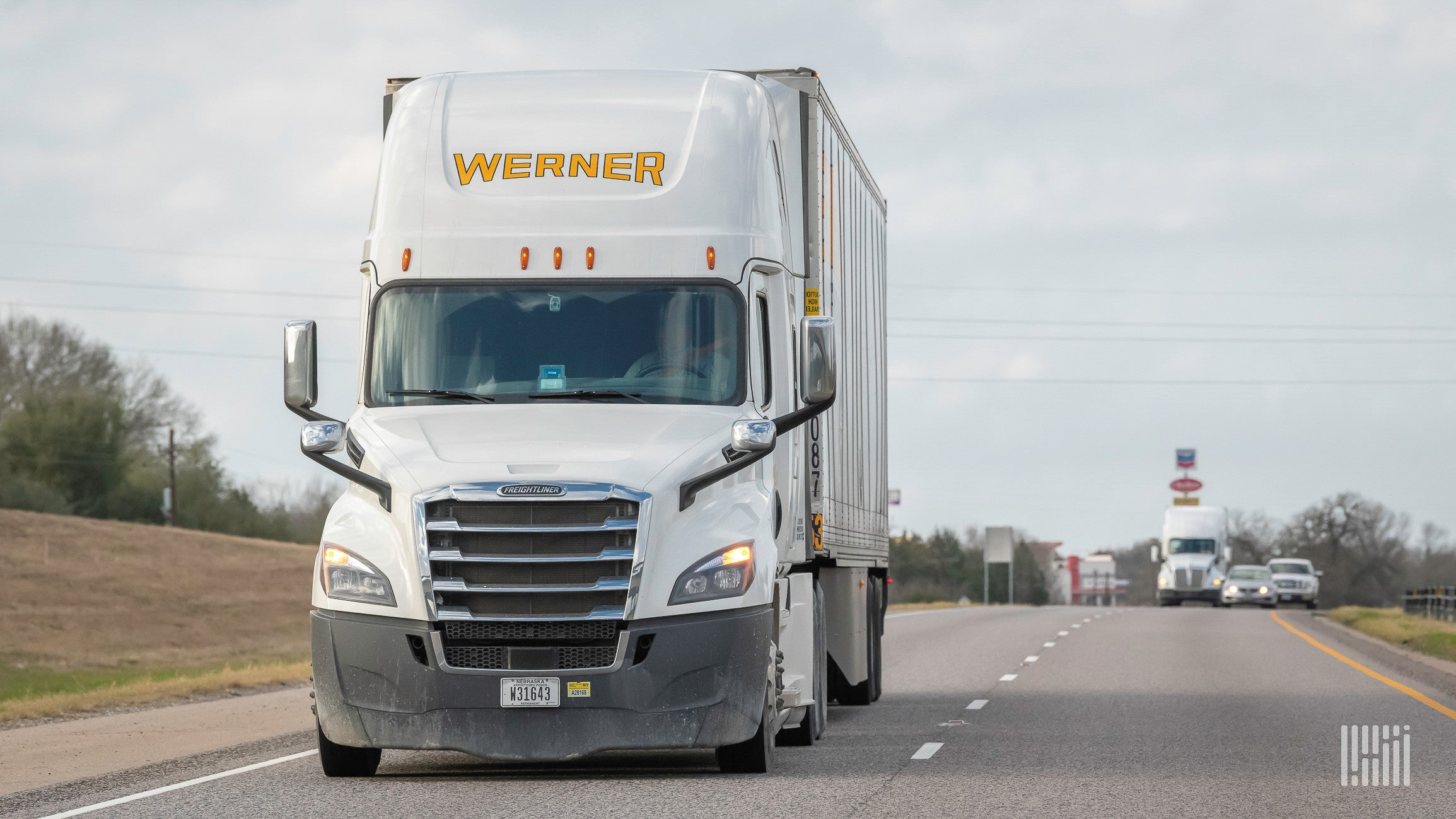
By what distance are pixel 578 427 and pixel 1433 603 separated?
39.7m

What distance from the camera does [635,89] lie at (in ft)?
40.3

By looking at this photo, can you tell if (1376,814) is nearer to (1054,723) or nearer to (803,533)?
(803,533)

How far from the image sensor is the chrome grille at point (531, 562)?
407 inches

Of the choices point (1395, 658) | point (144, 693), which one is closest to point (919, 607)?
point (1395, 658)

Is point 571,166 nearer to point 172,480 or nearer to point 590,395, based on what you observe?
point 590,395

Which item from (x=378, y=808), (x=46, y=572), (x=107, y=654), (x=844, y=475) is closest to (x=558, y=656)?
(x=378, y=808)

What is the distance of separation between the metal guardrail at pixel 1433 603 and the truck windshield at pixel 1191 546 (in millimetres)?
9679

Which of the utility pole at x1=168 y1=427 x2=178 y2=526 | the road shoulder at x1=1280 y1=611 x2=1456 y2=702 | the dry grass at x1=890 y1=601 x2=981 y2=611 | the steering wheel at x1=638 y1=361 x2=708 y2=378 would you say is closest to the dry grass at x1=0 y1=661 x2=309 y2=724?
the steering wheel at x1=638 y1=361 x2=708 y2=378

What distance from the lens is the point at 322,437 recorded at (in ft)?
35.9

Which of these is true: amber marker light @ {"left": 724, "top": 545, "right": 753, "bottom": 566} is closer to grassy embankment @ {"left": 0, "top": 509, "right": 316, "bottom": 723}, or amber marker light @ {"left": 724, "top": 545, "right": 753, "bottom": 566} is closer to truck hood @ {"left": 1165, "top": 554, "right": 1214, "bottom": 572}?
grassy embankment @ {"left": 0, "top": 509, "right": 316, "bottom": 723}

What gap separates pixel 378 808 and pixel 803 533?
13.8 feet

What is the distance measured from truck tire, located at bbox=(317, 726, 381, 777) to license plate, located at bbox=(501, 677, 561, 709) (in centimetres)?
146

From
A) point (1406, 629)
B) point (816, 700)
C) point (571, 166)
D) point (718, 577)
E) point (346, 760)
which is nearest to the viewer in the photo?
point (718, 577)

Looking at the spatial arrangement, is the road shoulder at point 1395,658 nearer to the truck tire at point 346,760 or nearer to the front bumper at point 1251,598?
the truck tire at point 346,760
